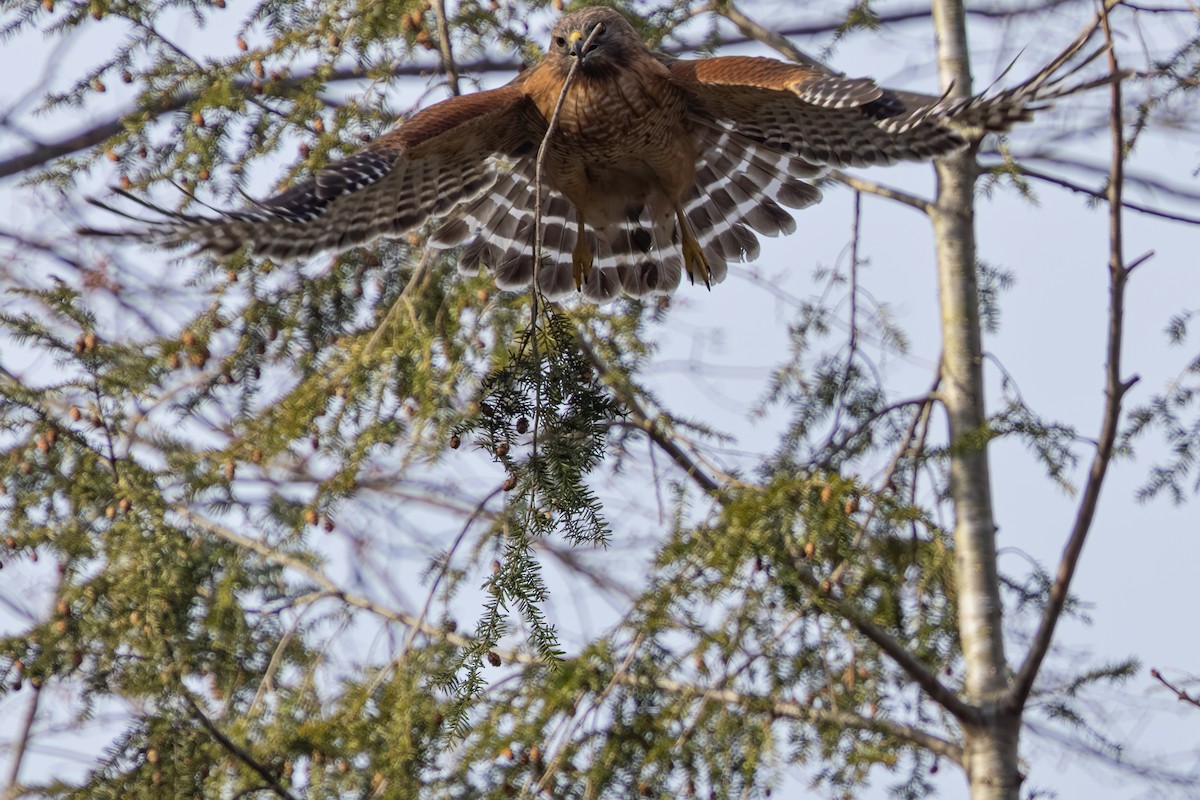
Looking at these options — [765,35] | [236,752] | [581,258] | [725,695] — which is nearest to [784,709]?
[725,695]

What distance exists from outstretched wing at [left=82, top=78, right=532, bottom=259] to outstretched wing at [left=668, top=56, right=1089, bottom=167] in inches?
26.7

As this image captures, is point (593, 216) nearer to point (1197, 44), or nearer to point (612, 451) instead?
point (612, 451)

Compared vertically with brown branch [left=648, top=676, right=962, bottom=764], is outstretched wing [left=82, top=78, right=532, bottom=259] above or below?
above

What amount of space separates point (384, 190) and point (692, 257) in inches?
50.1

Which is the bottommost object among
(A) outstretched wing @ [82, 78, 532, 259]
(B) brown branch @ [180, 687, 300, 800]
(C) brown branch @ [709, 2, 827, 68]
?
(B) brown branch @ [180, 687, 300, 800]

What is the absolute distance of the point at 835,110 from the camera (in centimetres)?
432

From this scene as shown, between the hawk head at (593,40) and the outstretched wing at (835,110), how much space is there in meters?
0.20

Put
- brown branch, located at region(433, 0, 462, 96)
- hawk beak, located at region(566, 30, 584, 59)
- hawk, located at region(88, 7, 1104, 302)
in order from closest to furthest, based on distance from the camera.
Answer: hawk, located at region(88, 7, 1104, 302)
brown branch, located at region(433, 0, 462, 96)
hawk beak, located at region(566, 30, 584, 59)

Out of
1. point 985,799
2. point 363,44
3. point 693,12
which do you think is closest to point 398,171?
point 363,44

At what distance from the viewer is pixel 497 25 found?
4.64m

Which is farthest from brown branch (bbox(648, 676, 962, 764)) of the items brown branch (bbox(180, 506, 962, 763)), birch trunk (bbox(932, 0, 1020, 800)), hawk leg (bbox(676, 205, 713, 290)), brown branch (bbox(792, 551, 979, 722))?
hawk leg (bbox(676, 205, 713, 290))

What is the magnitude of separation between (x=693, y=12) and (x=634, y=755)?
278cm

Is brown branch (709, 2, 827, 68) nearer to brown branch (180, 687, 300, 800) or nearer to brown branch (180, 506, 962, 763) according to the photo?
brown branch (180, 506, 962, 763)

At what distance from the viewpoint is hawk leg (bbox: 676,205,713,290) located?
199 inches
